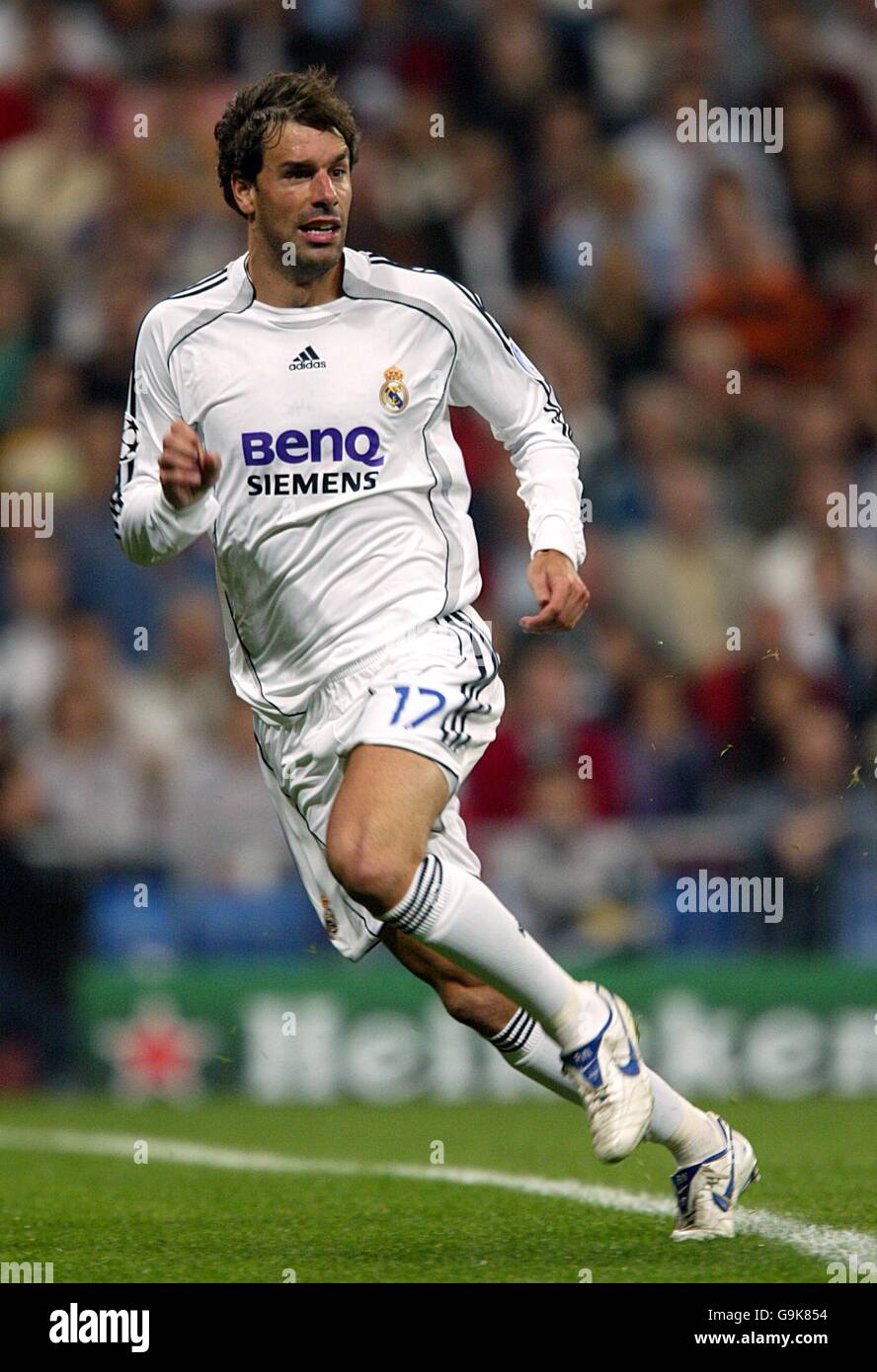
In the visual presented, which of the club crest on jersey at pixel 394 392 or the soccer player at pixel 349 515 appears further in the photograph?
the club crest on jersey at pixel 394 392

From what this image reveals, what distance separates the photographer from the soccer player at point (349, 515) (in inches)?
185

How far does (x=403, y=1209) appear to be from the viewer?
531 cm

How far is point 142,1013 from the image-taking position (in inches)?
370

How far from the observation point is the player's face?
4.84 meters

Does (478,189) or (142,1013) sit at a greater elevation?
(478,189)

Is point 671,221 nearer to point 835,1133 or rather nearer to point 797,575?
point 797,575

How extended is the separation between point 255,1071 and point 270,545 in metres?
4.87

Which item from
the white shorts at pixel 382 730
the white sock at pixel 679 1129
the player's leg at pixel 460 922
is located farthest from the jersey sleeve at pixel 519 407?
the white sock at pixel 679 1129

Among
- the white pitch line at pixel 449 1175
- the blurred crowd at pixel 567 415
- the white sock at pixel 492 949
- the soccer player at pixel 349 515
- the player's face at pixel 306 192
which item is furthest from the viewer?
the blurred crowd at pixel 567 415

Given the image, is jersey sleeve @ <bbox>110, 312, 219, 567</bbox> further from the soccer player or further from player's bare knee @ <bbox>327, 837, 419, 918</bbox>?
player's bare knee @ <bbox>327, 837, 419, 918</bbox>

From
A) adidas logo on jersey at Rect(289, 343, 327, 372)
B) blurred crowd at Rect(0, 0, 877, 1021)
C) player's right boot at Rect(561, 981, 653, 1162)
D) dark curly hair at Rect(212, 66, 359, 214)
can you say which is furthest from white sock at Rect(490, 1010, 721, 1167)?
blurred crowd at Rect(0, 0, 877, 1021)

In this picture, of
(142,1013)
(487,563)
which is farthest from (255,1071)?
(487,563)

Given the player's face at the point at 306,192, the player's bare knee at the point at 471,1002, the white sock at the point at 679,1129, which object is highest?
the player's face at the point at 306,192

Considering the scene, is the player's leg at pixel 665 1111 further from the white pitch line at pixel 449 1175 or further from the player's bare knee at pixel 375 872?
the player's bare knee at pixel 375 872
